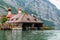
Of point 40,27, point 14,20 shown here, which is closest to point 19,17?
point 14,20

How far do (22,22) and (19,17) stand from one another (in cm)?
275

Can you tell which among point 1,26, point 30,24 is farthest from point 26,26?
point 1,26

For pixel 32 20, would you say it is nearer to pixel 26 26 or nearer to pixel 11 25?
pixel 26 26

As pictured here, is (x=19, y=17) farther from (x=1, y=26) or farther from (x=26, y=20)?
(x=1, y=26)

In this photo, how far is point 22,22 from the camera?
8644 cm

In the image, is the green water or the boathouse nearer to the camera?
the green water

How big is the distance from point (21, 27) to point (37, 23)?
6188 mm

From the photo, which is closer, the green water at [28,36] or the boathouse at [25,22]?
the green water at [28,36]

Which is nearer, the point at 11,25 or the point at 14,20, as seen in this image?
the point at 11,25

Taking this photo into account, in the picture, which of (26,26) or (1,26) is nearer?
(1,26)

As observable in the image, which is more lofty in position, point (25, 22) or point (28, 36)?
point (25, 22)

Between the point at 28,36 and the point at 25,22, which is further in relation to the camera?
the point at 25,22

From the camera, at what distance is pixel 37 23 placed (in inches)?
3447

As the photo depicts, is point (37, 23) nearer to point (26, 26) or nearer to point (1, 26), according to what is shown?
point (26, 26)
